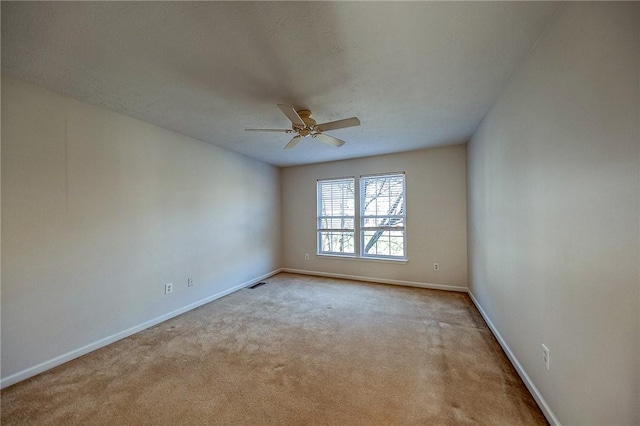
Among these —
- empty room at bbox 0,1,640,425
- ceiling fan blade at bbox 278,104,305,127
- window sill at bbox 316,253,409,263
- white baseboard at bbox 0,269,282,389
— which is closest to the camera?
empty room at bbox 0,1,640,425

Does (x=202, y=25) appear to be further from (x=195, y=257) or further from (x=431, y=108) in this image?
(x=195, y=257)

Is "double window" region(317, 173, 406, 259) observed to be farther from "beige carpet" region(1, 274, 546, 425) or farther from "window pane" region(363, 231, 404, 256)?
"beige carpet" region(1, 274, 546, 425)

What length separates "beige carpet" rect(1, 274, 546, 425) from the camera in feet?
5.12

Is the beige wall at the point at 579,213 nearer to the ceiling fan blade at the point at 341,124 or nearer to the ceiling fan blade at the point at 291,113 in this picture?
the ceiling fan blade at the point at 341,124

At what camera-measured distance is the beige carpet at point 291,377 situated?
5.12 ft

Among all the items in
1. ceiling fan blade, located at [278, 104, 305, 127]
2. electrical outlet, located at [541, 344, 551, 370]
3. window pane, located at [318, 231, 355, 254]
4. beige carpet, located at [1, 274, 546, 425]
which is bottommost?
beige carpet, located at [1, 274, 546, 425]

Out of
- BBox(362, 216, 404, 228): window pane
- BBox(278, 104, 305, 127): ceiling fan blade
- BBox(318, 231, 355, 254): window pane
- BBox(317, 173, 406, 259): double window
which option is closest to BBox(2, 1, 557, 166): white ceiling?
BBox(278, 104, 305, 127): ceiling fan blade

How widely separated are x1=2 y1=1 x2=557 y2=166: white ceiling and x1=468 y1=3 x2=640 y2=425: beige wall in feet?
1.23

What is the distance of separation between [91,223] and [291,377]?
97.5 inches

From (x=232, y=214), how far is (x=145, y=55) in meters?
2.75

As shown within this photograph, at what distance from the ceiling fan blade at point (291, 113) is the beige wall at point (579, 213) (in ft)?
5.80

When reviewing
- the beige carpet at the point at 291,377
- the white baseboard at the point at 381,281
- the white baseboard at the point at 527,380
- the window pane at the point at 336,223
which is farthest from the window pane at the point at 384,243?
the white baseboard at the point at 527,380

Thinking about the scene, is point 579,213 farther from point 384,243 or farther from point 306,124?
point 384,243

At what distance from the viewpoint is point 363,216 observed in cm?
475
